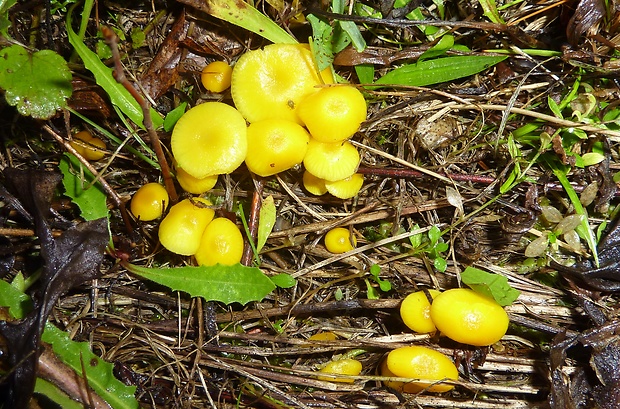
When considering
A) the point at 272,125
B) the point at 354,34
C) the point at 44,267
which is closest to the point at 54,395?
the point at 44,267

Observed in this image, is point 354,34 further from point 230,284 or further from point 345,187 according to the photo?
point 230,284

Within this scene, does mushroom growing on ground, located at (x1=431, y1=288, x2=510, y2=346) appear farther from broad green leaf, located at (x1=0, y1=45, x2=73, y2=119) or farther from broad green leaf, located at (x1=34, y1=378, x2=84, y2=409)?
broad green leaf, located at (x1=0, y1=45, x2=73, y2=119)

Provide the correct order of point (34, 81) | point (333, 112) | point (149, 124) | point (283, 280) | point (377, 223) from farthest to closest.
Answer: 1. point (377, 223)
2. point (283, 280)
3. point (34, 81)
4. point (333, 112)
5. point (149, 124)

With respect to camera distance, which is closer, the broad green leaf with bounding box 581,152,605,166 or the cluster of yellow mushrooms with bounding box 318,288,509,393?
the cluster of yellow mushrooms with bounding box 318,288,509,393

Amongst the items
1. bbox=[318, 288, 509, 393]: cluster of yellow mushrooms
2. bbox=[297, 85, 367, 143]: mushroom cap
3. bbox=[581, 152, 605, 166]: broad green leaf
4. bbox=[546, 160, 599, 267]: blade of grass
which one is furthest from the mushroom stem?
bbox=[581, 152, 605, 166]: broad green leaf

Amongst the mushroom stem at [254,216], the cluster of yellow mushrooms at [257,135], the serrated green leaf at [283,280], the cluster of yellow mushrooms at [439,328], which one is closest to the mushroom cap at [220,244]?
the cluster of yellow mushrooms at [257,135]
